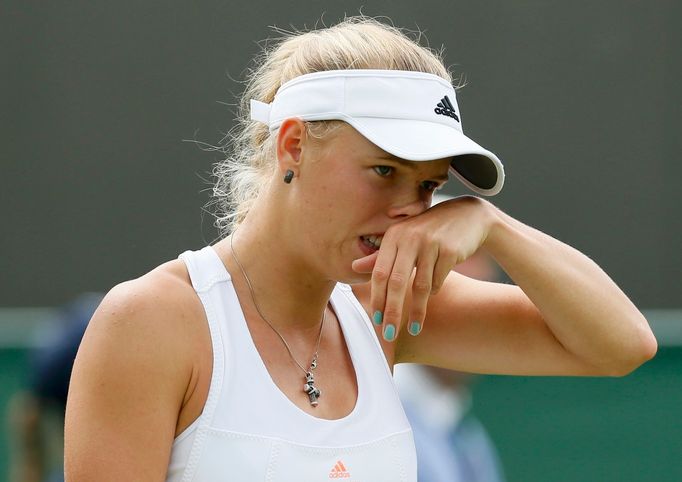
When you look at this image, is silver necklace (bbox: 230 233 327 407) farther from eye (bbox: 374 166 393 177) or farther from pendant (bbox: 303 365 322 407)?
eye (bbox: 374 166 393 177)

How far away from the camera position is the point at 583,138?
3928 millimetres

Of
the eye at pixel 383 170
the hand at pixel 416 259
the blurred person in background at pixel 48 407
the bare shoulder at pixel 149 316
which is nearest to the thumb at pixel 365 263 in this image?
the hand at pixel 416 259

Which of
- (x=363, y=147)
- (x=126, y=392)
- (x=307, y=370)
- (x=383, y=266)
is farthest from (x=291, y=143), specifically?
(x=126, y=392)

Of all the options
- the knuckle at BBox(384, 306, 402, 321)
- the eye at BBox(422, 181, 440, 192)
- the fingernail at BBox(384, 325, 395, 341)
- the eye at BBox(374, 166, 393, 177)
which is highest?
the eye at BBox(374, 166, 393, 177)

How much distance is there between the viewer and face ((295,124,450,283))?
176 cm

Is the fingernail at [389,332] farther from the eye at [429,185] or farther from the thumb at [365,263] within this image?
the eye at [429,185]

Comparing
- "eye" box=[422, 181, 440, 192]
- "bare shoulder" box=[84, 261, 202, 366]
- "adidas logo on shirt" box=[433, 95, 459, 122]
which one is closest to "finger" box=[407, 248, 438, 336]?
"eye" box=[422, 181, 440, 192]

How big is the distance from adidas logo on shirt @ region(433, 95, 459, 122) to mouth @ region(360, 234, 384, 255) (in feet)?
0.68

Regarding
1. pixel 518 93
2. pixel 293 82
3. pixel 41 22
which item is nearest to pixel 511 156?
pixel 518 93

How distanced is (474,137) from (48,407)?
1.73 m

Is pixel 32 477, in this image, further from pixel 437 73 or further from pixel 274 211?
pixel 437 73

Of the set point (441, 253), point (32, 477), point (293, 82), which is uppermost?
point (293, 82)

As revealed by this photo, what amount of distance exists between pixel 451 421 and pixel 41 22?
1797 mm

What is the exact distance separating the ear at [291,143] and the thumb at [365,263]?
0.55 feet
